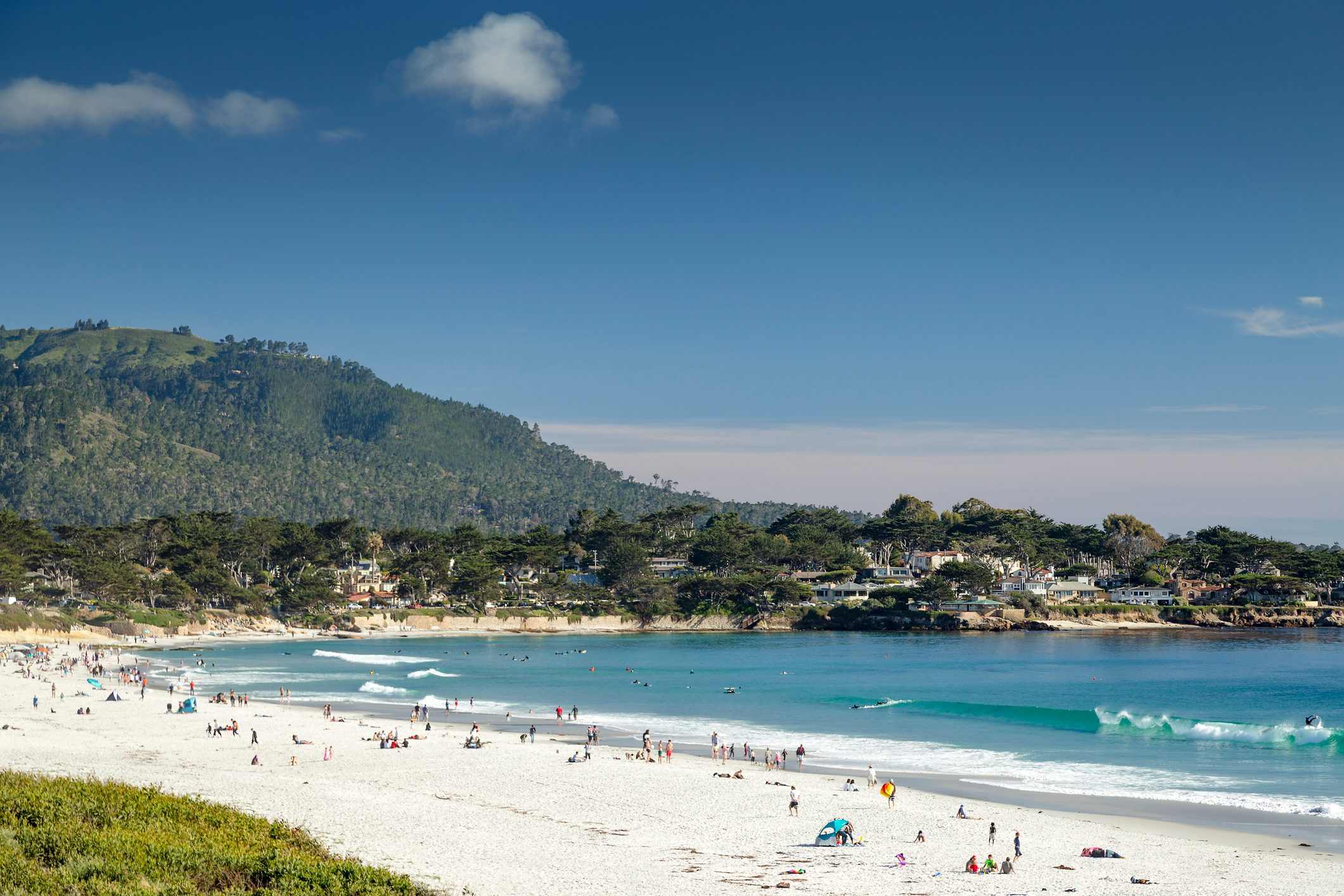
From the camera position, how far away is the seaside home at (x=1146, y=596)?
130 meters

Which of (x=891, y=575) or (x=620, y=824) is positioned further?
(x=891, y=575)

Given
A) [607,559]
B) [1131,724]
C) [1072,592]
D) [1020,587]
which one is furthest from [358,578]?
[1131,724]

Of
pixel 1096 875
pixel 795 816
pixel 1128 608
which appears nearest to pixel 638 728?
pixel 795 816

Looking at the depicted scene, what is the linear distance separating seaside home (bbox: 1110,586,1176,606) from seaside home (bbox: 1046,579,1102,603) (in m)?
2.91

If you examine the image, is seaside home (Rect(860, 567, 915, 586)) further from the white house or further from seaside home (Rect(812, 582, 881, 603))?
the white house

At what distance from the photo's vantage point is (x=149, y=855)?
14.6m

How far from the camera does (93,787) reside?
61.4 ft

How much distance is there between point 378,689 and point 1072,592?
337ft

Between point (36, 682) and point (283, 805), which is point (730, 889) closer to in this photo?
point (283, 805)

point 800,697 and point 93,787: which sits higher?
point 93,787

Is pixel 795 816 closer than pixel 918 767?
Yes

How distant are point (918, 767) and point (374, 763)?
19246 millimetres

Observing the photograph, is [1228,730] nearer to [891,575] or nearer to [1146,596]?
[1146,596]

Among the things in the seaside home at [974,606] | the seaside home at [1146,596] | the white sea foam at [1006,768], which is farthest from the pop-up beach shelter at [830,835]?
the seaside home at [1146,596]
